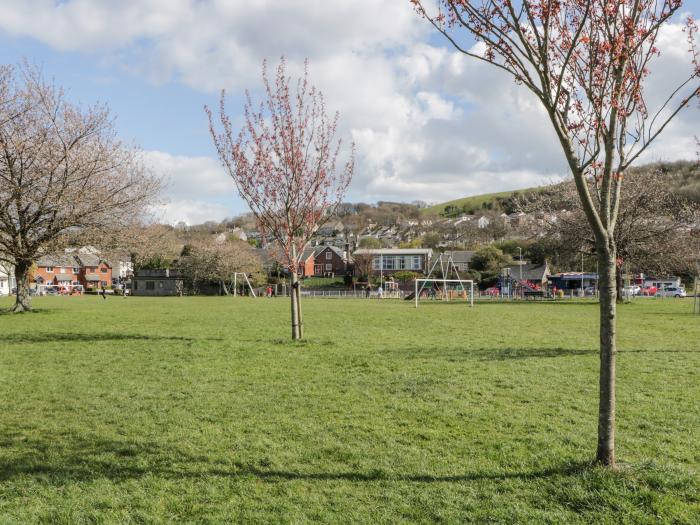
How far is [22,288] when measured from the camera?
29.3 meters

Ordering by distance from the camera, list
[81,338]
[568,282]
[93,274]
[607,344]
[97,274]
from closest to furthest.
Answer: [607,344] < [81,338] < [568,282] < [93,274] < [97,274]

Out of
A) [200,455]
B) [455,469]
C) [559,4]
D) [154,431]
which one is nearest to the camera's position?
[559,4]

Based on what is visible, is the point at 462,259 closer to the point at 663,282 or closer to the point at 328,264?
the point at 328,264

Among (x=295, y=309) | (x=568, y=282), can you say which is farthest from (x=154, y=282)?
(x=295, y=309)

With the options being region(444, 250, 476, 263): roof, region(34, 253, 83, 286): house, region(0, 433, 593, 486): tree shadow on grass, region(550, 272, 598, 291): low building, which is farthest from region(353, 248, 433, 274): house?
region(0, 433, 593, 486): tree shadow on grass

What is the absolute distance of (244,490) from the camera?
518 centimetres

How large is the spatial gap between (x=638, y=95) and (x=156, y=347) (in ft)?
44.7

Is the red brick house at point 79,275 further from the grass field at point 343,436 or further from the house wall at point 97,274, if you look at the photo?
the grass field at point 343,436

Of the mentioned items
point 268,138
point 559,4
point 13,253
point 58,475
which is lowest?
point 58,475

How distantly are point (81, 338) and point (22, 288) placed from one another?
15.5 meters

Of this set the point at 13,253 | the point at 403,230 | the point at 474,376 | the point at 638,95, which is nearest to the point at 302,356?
the point at 474,376

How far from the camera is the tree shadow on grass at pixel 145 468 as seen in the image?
5422 millimetres

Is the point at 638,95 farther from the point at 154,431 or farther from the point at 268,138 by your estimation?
the point at 268,138

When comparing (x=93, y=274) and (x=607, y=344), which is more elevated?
(x=93, y=274)
